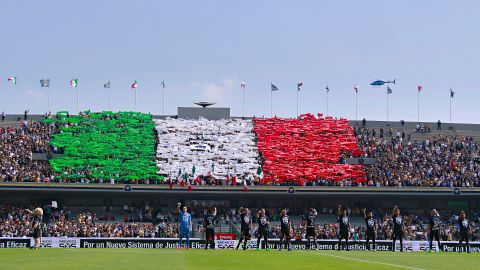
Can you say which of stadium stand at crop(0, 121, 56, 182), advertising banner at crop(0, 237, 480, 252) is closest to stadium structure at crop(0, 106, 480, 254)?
stadium stand at crop(0, 121, 56, 182)

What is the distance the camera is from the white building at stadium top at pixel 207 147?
8394 cm

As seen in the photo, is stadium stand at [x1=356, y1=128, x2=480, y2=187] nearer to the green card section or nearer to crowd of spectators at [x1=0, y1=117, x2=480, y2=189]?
crowd of spectators at [x1=0, y1=117, x2=480, y2=189]

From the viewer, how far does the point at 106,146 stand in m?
85.4

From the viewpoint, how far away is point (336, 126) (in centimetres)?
9394

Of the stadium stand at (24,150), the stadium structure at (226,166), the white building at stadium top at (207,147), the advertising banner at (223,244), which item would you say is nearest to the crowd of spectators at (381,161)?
the stadium stand at (24,150)

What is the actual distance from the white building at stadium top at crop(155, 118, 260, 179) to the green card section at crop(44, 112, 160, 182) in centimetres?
150

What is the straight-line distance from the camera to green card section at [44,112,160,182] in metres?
79.6

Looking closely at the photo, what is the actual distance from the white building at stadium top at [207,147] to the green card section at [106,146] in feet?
4.91

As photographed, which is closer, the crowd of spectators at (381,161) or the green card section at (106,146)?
the crowd of spectators at (381,161)

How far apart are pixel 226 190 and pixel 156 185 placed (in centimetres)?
631

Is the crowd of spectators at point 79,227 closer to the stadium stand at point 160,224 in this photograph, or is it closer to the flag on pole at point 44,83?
the stadium stand at point 160,224

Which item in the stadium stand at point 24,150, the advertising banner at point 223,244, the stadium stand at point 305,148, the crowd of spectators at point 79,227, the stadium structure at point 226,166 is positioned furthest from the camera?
the stadium stand at point 305,148

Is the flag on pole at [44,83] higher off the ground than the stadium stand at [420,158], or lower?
higher

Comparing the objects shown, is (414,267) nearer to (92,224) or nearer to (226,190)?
(92,224)
